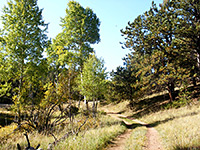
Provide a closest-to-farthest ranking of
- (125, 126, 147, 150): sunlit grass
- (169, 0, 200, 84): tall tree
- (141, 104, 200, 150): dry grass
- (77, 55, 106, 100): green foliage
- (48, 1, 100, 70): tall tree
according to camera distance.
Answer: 1. (141, 104, 200, 150): dry grass
2. (125, 126, 147, 150): sunlit grass
3. (77, 55, 106, 100): green foliage
4. (169, 0, 200, 84): tall tree
5. (48, 1, 100, 70): tall tree

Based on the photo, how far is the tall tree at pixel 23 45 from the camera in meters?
9.76

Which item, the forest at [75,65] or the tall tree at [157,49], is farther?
the tall tree at [157,49]

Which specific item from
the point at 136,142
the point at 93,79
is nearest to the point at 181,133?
the point at 136,142

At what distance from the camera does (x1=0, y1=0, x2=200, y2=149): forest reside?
382 inches

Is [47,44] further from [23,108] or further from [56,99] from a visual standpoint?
[23,108]

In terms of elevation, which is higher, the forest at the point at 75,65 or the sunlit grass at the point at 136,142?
the forest at the point at 75,65

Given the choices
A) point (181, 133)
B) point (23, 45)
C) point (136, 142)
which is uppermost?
point (23, 45)

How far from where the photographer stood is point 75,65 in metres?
10.1

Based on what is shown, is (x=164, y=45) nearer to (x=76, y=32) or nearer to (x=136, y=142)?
(x=76, y=32)

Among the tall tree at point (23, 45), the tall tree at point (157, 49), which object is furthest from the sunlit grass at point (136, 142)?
the tall tree at point (157, 49)

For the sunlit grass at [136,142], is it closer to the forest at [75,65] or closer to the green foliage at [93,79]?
the forest at [75,65]

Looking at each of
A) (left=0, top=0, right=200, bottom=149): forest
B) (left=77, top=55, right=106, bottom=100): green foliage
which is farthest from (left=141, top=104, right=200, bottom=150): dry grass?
(left=77, top=55, right=106, bottom=100): green foliage

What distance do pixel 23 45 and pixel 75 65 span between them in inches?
168

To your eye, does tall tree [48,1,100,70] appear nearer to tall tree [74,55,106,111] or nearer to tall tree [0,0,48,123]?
tall tree [74,55,106,111]
